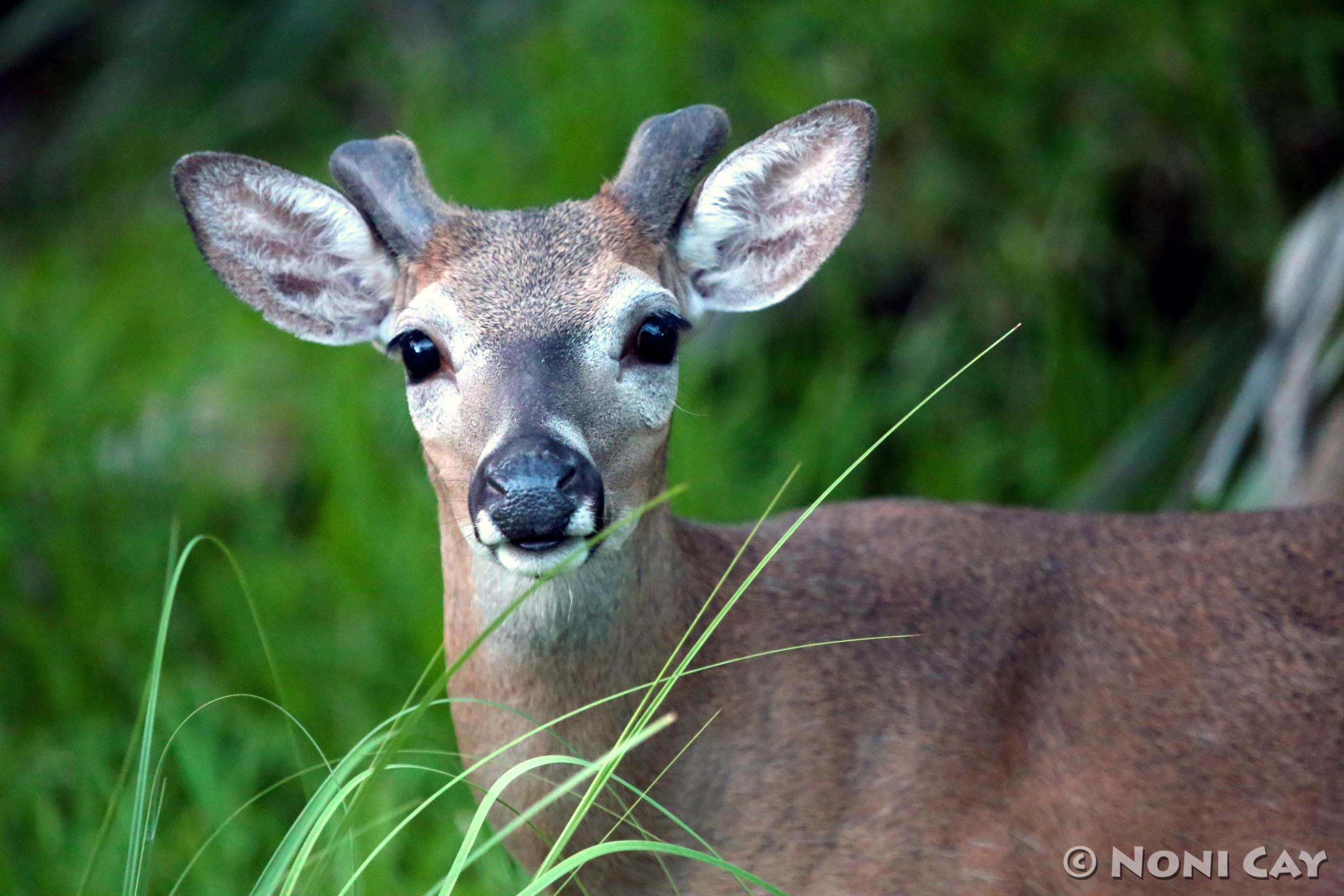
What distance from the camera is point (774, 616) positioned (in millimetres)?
3342

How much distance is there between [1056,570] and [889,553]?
0.38 m

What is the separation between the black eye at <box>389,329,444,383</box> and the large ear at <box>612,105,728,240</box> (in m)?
0.54

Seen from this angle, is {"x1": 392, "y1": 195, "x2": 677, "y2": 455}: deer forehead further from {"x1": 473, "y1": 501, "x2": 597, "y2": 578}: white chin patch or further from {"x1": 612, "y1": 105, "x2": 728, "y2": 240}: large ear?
{"x1": 473, "y1": 501, "x2": 597, "y2": 578}: white chin patch

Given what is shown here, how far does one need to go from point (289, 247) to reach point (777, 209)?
111cm

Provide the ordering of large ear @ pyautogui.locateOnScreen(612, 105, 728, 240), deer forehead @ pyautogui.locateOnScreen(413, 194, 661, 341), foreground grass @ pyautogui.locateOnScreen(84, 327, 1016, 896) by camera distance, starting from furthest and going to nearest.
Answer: large ear @ pyautogui.locateOnScreen(612, 105, 728, 240) < deer forehead @ pyautogui.locateOnScreen(413, 194, 661, 341) < foreground grass @ pyautogui.locateOnScreen(84, 327, 1016, 896)

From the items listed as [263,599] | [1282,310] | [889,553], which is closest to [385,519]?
[263,599]

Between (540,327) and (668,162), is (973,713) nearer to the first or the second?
(540,327)

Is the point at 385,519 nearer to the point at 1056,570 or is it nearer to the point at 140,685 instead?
the point at 140,685

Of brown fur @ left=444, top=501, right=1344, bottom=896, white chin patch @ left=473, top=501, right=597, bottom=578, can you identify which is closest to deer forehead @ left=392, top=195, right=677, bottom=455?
white chin patch @ left=473, top=501, right=597, bottom=578

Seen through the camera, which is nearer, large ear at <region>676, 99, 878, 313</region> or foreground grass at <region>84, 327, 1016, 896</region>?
foreground grass at <region>84, 327, 1016, 896</region>

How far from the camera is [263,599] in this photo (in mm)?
5344

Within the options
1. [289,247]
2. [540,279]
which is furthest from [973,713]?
[289,247]

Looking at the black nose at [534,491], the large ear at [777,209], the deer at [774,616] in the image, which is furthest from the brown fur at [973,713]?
the large ear at [777,209]

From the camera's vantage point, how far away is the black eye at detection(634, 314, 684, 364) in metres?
3.09
